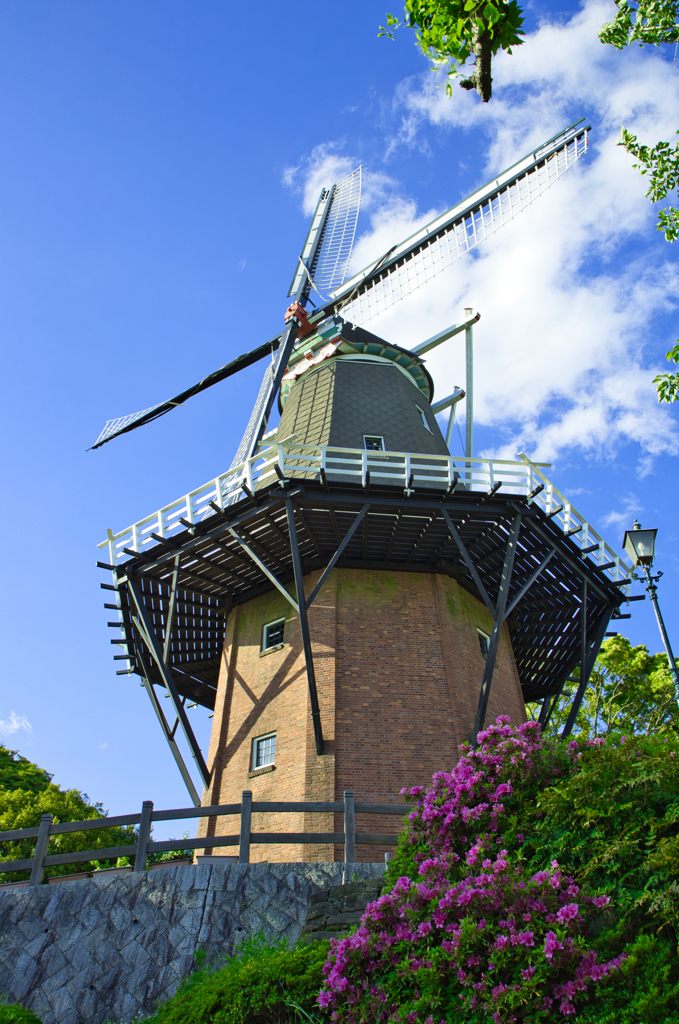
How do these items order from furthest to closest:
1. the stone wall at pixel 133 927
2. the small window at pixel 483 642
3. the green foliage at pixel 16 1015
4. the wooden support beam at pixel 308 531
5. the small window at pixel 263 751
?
the small window at pixel 483 642 → the wooden support beam at pixel 308 531 → the small window at pixel 263 751 → the stone wall at pixel 133 927 → the green foliage at pixel 16 1015

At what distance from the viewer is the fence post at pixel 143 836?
11094mm

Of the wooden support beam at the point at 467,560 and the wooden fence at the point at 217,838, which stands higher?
the wooden support beam at the point at 467,560

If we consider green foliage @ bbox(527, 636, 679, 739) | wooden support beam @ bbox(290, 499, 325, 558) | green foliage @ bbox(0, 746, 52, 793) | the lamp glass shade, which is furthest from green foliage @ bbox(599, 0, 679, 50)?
green foliage @ bbox(0, 746, 52, 793)

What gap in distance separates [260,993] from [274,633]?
30.3ft

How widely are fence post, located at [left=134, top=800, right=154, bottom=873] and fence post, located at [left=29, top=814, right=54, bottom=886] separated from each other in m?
1.29

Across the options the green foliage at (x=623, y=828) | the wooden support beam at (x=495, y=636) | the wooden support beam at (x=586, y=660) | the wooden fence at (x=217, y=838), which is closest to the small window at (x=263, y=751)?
the wooden fence at (x=217, y=838)

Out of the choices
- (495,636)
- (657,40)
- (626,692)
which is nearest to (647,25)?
(657,40)

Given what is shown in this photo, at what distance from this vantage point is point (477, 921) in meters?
6.67

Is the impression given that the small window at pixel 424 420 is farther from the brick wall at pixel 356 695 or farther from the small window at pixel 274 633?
the small window at pixel 274 633

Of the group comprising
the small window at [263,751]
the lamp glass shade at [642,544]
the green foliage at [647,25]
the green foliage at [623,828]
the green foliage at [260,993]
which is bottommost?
the green foliage at [260,993]

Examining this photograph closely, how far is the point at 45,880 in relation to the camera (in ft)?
37.9

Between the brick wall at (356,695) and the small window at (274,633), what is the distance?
0.17 m

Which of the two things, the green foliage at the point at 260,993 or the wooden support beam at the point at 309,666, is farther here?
the wooden support beam at the point at 309,666

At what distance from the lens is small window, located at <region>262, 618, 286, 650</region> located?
16734 mm
